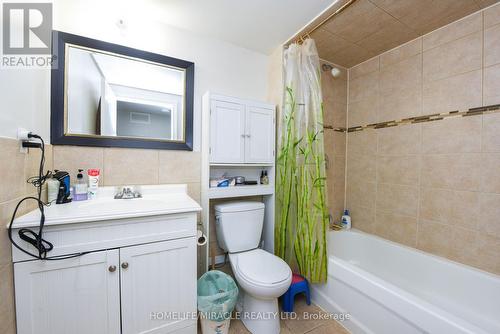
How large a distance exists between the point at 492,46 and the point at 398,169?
40.5 inches

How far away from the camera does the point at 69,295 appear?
3.02 ft

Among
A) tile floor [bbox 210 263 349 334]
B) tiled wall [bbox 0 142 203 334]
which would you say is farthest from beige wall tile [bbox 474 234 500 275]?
tiled wall [bbox 0 142 203 334]

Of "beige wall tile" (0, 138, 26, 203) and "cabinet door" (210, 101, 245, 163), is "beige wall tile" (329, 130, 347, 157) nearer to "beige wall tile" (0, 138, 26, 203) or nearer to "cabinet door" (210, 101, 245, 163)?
"cabinet door" (210, 101, 245, 163)

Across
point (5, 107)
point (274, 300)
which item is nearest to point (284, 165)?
point (274, 300)

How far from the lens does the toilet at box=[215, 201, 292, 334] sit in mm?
1255

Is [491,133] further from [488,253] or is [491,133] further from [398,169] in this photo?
[488,253]

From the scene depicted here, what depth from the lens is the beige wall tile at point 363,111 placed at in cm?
206

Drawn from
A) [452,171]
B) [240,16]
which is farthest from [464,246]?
[240,16]

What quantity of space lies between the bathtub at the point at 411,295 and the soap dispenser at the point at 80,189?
5.92 ft

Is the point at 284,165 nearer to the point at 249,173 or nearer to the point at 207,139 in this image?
the point at 249,173

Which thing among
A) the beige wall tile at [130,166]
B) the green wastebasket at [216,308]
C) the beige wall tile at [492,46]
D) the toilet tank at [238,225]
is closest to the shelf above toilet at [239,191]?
the toilet tank at [238,225]

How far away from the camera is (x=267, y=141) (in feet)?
5.87

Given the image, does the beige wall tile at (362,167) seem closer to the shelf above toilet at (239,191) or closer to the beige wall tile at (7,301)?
the shelf above toilet at (239,191)

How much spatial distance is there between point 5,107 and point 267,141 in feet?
5.03
